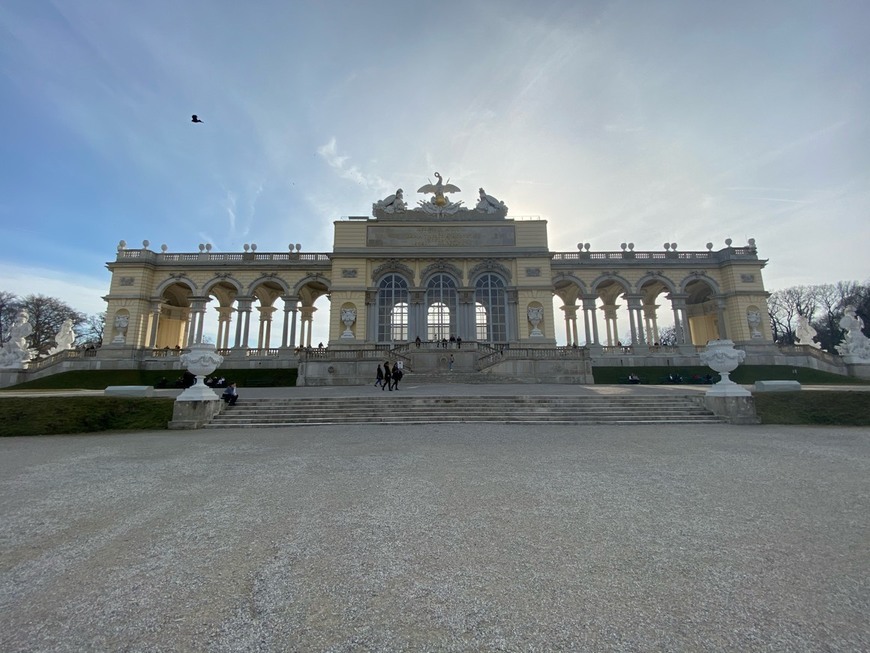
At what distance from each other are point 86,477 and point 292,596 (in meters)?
5.13

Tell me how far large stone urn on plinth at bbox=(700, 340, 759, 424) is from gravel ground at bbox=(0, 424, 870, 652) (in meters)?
4.47

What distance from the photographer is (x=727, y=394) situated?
35.9ft

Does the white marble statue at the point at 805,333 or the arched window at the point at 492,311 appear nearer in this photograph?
the white marble statue at the point at 805,333

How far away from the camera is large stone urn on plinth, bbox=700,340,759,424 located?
35.0ft

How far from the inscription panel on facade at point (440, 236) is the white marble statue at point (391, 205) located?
1.79 m

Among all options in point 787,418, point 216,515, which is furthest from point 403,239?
point 216,515

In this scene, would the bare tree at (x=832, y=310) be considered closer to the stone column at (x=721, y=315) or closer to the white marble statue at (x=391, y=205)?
the stone column at (x=721, y=315)

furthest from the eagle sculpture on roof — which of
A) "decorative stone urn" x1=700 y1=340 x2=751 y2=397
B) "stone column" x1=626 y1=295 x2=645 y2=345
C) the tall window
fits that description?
"decorative stone urn" x1=700 y1=340 x2=751 y2=397

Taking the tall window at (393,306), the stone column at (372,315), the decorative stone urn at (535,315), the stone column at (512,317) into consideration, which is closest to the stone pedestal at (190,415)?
the stone column at (372,315)

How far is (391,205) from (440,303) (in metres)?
10.0

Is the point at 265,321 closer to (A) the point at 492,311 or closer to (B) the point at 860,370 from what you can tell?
(A) the point at 492,311

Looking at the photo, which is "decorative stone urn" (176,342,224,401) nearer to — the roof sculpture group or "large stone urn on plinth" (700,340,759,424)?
"large stone urn on plinth" (700,340,759,424)

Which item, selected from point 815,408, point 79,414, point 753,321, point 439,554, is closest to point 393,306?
point 79,414

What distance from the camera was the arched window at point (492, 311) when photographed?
33531 mm
